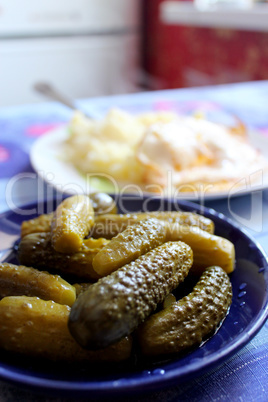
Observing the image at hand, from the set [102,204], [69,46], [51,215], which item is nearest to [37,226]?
[51,215]

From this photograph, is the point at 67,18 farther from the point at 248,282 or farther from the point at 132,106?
the point at 248,282

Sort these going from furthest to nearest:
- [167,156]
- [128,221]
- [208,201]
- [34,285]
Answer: [167,156], [208,201], [128,221], [34,285]

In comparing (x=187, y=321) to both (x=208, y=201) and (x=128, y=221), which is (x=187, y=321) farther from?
(x=208, y=201)

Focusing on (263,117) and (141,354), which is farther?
(263,117)

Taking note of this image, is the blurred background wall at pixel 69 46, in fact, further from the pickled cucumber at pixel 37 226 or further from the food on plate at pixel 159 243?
the food on plate at pixel 159 243

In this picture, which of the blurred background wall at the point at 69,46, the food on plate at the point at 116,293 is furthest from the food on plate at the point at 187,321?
the blurred background wall at the point at 69,46

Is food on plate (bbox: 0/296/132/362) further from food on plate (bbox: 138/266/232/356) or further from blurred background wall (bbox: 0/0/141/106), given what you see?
blurred background wall (bbox: 0/0/141/106)

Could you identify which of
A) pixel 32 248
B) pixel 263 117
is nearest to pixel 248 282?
pixel 32 248
